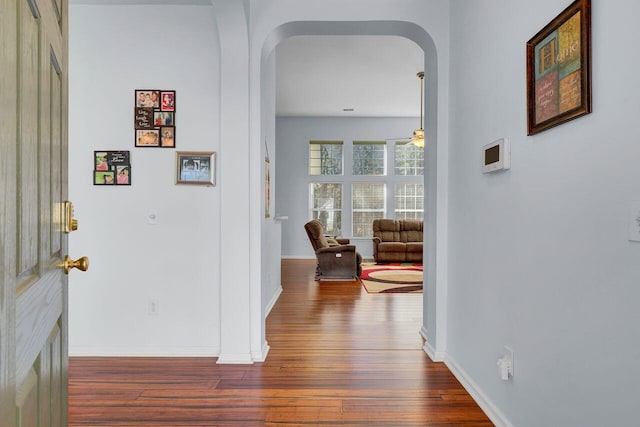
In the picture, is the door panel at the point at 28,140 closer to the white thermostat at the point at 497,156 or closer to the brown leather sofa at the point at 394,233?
the white thermostat at the point at 497,156

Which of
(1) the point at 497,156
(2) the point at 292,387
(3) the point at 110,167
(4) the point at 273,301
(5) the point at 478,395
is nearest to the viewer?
(1) the point at 497,156

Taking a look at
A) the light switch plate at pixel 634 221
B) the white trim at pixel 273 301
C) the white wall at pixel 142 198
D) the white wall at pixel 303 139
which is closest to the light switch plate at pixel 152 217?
the white wall at pixel 142 198

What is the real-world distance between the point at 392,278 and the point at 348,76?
10.5ft

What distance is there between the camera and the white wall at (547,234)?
4.36 ft

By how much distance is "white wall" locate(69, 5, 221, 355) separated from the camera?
10.6ft

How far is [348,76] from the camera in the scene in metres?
6.73

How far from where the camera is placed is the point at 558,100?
66.4 inches

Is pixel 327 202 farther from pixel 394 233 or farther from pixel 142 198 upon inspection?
pixel 142 198

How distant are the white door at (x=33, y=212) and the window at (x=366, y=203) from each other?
8.84 meters

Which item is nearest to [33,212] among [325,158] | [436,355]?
[436,355]

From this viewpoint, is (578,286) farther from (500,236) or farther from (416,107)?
(416,107)

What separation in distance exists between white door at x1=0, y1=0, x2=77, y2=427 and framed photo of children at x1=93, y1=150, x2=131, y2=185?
7.11ft

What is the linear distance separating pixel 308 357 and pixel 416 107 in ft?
22.2

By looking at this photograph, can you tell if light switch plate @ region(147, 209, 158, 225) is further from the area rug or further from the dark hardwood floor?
the area rug
